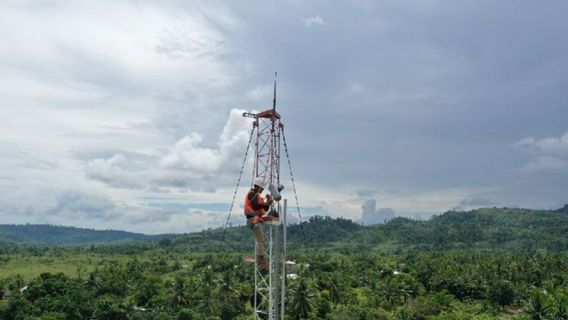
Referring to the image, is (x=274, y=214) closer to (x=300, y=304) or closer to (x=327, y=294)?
(x=300, y=304)

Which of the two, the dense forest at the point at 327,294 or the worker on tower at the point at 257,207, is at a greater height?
the worker on tower at the point at 257,207

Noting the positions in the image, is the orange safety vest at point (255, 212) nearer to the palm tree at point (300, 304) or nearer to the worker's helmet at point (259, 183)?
the worker's helmet at point (259, 183)

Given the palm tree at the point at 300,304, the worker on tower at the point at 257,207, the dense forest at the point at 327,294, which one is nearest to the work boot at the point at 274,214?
the worker on tower at the point at 257,207

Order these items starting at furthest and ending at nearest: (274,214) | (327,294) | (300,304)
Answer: (327,294)
(300,304)
(274,214)

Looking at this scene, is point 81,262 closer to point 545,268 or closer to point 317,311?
point 317,311

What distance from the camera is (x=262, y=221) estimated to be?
24.9 metres

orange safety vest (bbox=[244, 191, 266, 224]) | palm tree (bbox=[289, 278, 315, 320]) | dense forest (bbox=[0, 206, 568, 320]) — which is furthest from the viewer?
palm tree (bbox=[289, 278, 315, 320])

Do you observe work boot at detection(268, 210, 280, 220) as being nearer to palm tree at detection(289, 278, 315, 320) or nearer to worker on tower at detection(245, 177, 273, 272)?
worker on tower at detection(245, 177, 273, 272)

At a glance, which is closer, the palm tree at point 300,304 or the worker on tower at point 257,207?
the worker on tower at point 257,207

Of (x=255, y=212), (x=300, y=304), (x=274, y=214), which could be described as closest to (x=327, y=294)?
(x=300, y=304)

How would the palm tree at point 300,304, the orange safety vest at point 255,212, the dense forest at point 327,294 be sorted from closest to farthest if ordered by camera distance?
the orange safety vest at point 255,212
the dense forest at point 327,294
the palm tree at point 300,304

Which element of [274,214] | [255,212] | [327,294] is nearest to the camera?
[255,212]

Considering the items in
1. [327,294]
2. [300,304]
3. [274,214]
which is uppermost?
[274,214]

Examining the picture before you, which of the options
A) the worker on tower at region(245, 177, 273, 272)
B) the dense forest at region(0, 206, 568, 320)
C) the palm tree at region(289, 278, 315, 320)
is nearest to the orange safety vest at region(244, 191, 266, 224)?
the worker on tower at region(245, 177, 273, 272)
